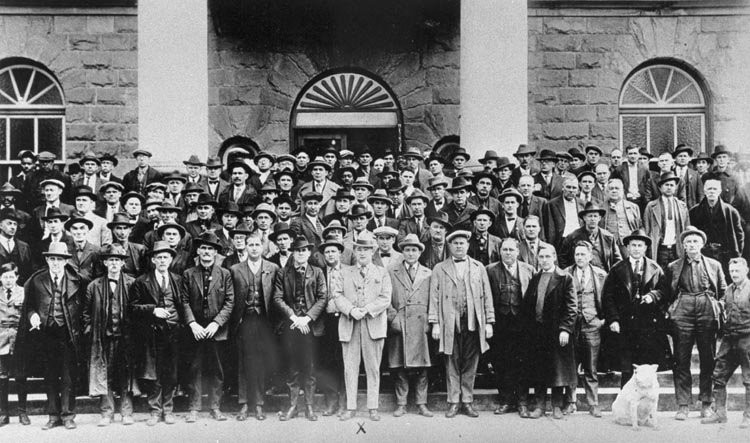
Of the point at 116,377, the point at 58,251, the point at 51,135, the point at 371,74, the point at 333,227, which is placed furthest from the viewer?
the point at 371,74

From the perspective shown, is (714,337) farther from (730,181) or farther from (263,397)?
(263,397)

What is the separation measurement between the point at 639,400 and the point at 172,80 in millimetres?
7030

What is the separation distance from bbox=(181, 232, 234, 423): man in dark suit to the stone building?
564 cm

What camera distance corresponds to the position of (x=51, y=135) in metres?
13.8

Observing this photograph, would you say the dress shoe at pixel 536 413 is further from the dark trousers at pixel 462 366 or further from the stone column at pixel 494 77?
the stone column at pixel 494 77

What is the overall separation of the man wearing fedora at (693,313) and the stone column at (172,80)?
6.12 metres

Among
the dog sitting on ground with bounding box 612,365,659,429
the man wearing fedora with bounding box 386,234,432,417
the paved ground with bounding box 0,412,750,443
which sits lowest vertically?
the paved ground with bounding box 0,412,750,443

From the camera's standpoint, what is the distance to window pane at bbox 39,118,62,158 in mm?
13742

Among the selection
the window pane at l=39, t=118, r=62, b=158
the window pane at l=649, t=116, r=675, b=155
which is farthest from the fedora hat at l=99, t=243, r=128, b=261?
the window pane at l=649, t=116, r=675, b=155

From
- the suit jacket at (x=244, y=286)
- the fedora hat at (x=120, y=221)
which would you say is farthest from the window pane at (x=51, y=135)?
the suit jacket at (x=244, y=286)

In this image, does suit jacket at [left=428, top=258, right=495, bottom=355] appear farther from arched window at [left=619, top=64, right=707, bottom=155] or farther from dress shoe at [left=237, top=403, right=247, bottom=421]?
arched window at [left=619, top=64, right=707, bottom=155]

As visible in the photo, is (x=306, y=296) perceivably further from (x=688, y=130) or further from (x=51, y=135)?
(x=688, y=130)

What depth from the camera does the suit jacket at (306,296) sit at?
8.46m

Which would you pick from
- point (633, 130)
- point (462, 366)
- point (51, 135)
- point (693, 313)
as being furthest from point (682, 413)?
point (51, 135)
